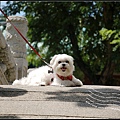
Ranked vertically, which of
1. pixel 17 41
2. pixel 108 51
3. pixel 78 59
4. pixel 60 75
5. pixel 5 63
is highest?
pixel 17 41

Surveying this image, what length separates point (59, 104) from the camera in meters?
4.02

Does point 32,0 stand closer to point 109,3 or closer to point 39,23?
point 39,23

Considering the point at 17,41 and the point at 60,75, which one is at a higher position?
the point at 17,41

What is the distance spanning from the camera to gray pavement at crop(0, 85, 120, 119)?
11.4ft

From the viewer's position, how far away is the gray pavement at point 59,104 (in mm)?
3488

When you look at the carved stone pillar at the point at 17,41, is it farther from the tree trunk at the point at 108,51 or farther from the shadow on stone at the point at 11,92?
the tree trunk at the point at 108,51

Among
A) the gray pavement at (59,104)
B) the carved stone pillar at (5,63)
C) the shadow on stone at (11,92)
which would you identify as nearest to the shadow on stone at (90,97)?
the gray pavement at (59,104)

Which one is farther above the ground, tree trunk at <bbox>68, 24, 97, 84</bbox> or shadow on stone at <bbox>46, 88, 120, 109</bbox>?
shadow on stone at <bbox>46, 88, 120, 109</bbox>

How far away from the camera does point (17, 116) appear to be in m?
3.41

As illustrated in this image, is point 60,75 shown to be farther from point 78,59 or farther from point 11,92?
point 78,59

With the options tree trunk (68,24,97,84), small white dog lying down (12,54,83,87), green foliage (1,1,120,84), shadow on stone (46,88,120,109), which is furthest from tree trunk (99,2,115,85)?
shadow on stone (46,88,120,109)

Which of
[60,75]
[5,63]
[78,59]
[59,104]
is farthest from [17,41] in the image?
[78,59]

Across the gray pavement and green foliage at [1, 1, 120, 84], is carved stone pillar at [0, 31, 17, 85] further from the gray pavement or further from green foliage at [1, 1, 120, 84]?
green foliage at [1, 1, 120, 84]

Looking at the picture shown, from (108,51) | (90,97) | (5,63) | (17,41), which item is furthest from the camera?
(108,51)
